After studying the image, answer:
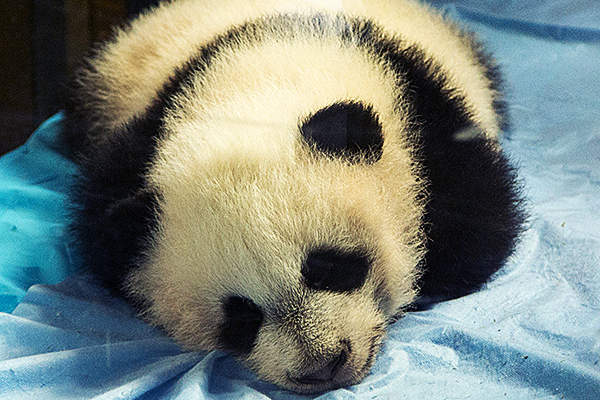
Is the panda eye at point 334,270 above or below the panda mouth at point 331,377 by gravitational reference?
above

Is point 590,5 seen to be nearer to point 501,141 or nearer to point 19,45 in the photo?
point 501,141

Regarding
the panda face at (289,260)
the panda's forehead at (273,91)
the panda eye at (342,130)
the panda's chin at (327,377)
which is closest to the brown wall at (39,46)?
the panda's forehead at (273,91)

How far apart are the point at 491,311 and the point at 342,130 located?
2.35ft

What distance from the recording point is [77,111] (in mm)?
2002

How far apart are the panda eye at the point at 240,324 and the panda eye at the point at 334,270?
166mm

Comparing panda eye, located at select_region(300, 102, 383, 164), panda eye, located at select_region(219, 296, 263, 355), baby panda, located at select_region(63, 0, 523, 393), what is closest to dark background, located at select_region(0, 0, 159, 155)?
baby panda, located at select_region(63, 0, 523, 393)

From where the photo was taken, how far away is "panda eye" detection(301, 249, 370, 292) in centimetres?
128

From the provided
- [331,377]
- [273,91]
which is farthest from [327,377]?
[273,91]

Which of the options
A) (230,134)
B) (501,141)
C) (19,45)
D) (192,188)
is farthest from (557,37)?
(19,45)

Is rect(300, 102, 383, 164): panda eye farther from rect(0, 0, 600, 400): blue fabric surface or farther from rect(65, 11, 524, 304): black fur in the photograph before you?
rect(0, 0, 600, 400): blue fabric surface

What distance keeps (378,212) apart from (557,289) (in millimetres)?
618

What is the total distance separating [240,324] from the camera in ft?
4.50

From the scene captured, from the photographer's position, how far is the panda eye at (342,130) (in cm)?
131

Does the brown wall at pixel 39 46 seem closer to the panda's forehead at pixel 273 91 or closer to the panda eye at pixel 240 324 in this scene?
the panda's forehead at pixel 273 91
